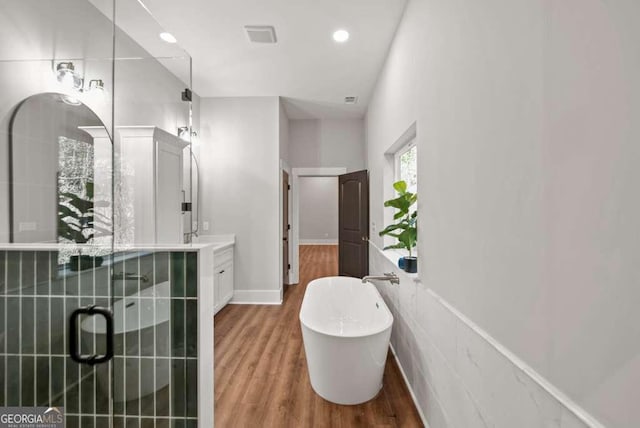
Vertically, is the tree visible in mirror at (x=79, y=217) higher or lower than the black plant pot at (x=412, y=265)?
higher

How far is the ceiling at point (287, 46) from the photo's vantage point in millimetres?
2240

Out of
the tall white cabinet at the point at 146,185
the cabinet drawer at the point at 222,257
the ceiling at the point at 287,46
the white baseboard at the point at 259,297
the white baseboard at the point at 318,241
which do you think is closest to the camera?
the tall white cabinet at the point at 146,185

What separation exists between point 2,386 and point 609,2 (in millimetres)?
2293

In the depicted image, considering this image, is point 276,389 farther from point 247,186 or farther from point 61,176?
point 247,186

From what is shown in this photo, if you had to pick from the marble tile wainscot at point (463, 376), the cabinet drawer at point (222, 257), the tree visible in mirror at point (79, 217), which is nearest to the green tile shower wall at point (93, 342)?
the tree visible in mirror at point (79, 217)

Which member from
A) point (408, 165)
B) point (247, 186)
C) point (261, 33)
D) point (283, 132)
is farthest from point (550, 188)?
point (283, 132)

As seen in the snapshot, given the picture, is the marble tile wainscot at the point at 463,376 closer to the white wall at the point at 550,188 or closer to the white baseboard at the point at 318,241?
the white wall at the point at 550,188

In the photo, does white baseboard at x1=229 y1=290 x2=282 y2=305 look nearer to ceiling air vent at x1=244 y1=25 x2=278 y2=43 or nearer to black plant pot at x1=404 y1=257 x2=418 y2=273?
black plant pot at x1=404 y1=257 x2=418 y2=273

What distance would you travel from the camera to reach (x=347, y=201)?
4.55m

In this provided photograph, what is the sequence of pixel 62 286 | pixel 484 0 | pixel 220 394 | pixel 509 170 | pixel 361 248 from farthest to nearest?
pixel 361 248 < pixel 220 394 < pixel 62 286 < pixel 484 0 < pixel 509 170

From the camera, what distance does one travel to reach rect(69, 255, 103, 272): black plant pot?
1311mm

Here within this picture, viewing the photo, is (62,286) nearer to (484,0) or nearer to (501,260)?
(501,260)

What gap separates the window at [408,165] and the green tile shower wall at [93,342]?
2064mm

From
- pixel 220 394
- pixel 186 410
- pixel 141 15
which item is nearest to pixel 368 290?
pixel 220 394
